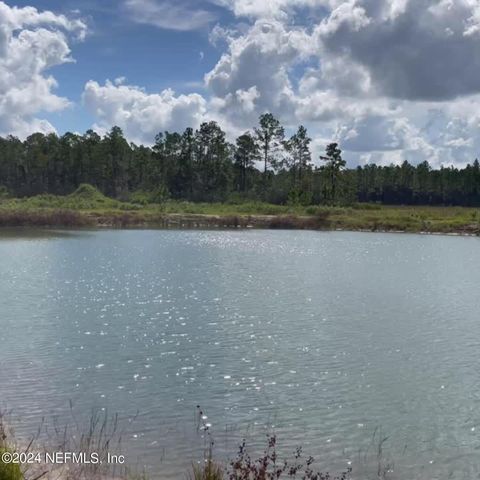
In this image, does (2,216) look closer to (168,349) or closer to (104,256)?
(104,256)

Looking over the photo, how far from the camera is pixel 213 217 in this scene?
12762 cm

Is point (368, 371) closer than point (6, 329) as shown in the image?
Yes

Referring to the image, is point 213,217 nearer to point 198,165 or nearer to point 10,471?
point 198,165

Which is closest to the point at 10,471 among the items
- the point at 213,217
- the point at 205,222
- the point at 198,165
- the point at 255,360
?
the point at 255,360

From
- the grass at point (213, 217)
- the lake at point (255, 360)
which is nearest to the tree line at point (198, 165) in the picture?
the grass at point (213, 217)

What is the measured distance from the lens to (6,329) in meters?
27.8

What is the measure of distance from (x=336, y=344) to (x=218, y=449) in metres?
12.2

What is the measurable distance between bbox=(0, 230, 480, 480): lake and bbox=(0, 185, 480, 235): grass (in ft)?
220

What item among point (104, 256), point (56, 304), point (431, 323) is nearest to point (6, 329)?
point (56, 304)

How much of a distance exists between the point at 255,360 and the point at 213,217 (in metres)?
105

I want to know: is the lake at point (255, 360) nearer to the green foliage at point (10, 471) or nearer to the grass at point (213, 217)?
the green foliage at point (10, 471)

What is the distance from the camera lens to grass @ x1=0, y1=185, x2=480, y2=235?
4542 inches

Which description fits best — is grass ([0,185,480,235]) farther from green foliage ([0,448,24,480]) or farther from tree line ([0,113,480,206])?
green foliage ([0,448,24,480])

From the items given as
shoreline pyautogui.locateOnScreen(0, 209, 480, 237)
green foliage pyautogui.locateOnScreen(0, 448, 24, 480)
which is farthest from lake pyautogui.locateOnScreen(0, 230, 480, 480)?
shoreline pyautogui.locateOnScreen(0, 209, 480, 237)
